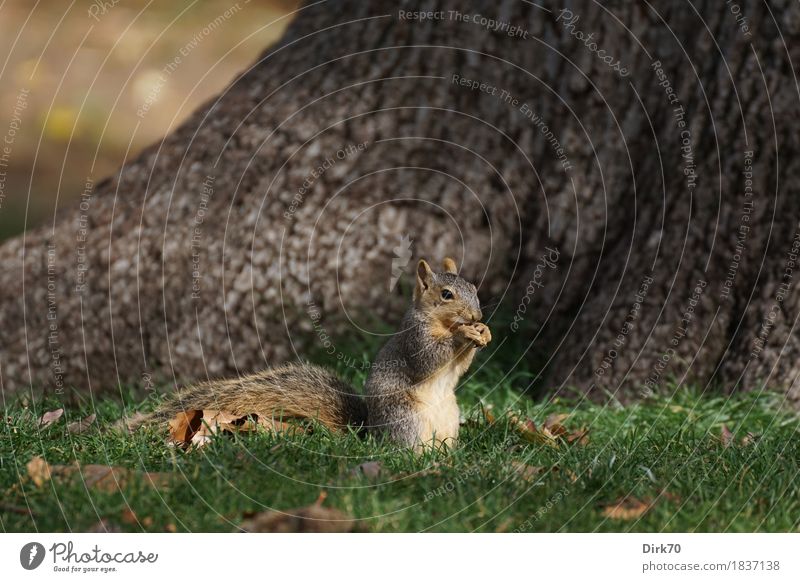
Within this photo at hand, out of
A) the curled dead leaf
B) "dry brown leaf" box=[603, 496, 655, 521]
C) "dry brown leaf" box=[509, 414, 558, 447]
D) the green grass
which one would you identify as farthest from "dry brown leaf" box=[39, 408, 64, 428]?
the curled dead leaf

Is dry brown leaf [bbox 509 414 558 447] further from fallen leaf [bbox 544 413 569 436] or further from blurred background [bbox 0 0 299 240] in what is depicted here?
blurred background [bbox 0 0 299 240]

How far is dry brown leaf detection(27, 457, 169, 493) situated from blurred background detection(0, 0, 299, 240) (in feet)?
17.2

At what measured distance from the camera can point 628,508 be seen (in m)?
3.13

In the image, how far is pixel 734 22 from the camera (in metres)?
4.52

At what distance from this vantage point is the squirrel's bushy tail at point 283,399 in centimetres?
370

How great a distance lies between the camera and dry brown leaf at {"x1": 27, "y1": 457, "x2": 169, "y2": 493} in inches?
120

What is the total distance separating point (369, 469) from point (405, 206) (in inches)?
78.7

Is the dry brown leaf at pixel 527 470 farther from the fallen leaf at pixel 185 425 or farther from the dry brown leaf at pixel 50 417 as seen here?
the dry brown leaf at pixel 50 417

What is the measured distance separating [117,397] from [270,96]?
165 centimetres

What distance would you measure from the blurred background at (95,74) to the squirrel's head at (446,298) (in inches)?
208

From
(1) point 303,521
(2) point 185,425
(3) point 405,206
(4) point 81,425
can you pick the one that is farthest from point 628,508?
(3) point 405,206

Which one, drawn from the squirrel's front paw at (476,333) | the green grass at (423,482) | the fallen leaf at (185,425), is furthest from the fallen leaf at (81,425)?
the squirrel's front paw at (476,333)
